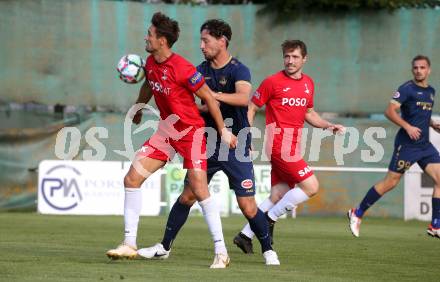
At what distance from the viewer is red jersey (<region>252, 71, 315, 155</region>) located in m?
11.2

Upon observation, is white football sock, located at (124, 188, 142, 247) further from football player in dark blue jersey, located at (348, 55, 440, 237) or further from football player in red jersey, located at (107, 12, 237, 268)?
football player in dark blue jersey, located at (348, 55, 440, 237)

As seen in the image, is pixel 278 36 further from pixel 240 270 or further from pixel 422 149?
pixel 240 270

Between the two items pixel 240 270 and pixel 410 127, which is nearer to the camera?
pixel 240 270

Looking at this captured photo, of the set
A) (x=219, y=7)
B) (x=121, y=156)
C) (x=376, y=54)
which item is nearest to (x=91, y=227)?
(x=121, y=156)

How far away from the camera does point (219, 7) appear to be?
18.2m

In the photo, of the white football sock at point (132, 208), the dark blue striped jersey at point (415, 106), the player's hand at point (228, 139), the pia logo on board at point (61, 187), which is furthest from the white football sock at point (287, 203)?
the pia logo on board at point (61, 187)

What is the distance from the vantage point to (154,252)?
9.91 meters

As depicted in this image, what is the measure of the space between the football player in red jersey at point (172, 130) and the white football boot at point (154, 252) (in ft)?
1.89

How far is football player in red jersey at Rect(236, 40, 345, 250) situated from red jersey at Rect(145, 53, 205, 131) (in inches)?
73.2

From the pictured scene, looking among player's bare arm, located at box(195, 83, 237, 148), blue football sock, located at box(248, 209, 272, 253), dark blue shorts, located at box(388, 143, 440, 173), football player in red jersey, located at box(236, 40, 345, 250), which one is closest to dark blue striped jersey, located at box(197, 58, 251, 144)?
player's bare arm, located at box(195, 83, 237, 148)

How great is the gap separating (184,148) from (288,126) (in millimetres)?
2271

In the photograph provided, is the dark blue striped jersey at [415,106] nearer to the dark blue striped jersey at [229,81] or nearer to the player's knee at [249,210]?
the dark blue striped jersey at [229,81]

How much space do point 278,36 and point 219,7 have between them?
1.16 metres

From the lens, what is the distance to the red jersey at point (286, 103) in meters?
11.2
